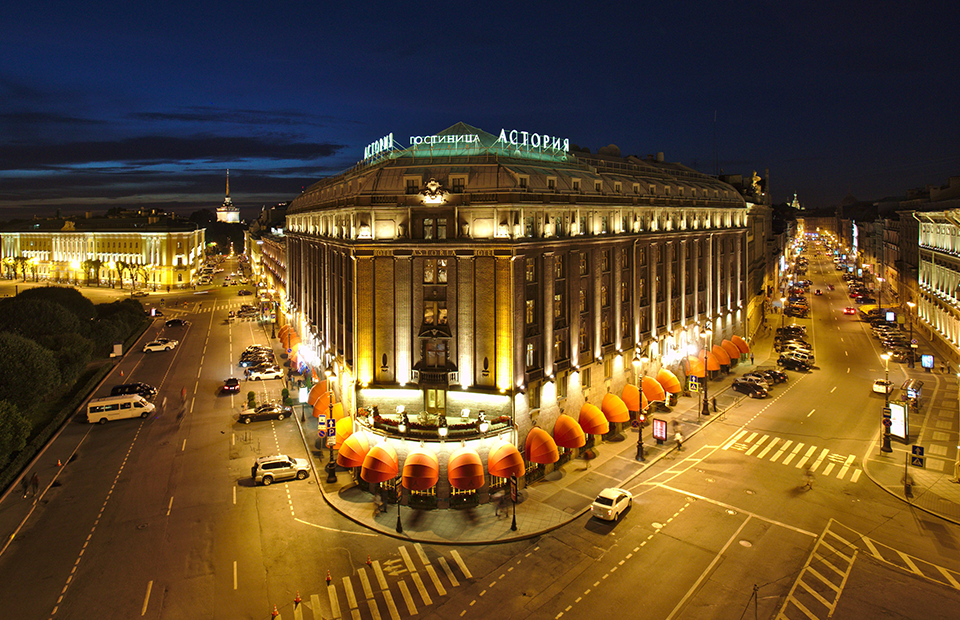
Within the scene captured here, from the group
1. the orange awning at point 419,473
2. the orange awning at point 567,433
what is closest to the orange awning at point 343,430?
the orange awning at point 419,473

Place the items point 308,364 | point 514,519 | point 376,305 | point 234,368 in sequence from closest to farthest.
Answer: point 514,519
point 376,305
point 308,364
point 234,368

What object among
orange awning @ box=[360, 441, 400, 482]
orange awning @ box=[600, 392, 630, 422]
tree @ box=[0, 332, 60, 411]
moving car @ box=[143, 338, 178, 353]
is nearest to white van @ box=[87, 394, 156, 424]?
tree @ box=[0, 332, 60, 411]

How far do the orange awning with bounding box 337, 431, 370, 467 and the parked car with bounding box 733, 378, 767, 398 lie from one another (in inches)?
1924

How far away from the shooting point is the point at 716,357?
73.6 meters

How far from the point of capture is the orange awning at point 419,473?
38.3 metres

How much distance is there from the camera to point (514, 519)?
3678cm

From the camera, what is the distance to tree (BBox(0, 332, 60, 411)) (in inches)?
2029

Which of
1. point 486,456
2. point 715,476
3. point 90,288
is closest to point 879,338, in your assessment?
point 715,476

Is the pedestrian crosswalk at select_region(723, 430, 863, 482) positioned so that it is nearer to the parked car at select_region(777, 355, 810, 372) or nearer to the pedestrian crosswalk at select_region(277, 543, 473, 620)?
the pedestrian crosswalk at select_region(277, 543, 473, 620)

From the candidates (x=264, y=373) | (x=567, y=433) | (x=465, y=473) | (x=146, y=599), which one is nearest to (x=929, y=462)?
(x=567, y=433)

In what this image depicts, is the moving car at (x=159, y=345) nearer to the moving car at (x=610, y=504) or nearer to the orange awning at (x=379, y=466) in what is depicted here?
the orange awning at (x=379, y=466)

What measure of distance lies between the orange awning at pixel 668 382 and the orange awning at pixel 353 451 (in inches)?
1383

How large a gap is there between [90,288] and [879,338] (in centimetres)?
22586

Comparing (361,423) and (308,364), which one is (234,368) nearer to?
(308,364)
